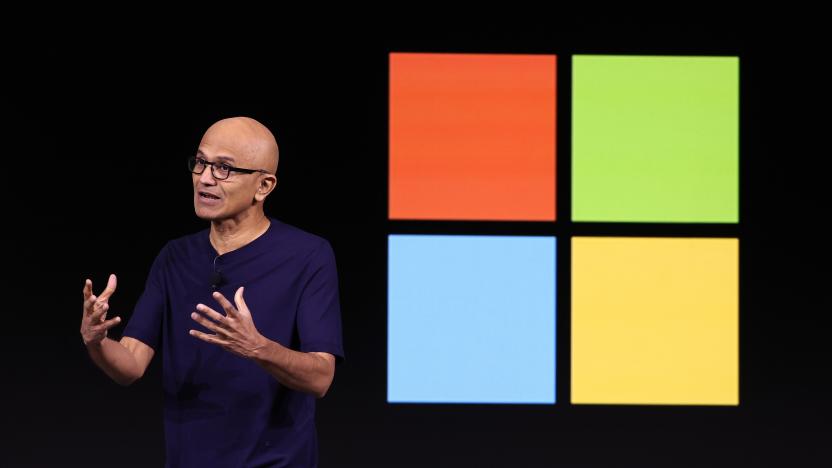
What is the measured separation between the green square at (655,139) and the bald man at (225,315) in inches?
71.7

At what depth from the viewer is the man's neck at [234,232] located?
1932 millimetres

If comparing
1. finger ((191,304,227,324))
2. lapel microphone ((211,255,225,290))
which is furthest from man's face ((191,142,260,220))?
finger ((191,304,227,324))

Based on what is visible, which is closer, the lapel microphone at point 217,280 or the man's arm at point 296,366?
the man's arm at point 296,366

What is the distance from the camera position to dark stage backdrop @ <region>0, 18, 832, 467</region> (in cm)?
351

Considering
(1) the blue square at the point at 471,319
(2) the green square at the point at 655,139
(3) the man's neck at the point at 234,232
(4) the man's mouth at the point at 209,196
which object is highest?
(2) the green square at the point at 655,139

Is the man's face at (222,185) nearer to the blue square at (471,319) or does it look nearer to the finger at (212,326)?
the finger at (212,326)

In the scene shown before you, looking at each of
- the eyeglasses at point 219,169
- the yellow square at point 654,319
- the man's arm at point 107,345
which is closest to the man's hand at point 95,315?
the man's arm at point 107,345

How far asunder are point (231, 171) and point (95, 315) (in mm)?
368

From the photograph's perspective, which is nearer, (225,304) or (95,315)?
(225,304)

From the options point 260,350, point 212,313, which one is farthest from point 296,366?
point 212,313

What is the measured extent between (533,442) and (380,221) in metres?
0.96

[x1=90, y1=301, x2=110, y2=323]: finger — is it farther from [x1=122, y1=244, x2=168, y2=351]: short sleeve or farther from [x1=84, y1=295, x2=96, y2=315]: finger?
[x1=122, y1=244, x2=168, y2=351]: short sleeve

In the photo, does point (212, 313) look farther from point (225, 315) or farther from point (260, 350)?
point (225, 315)

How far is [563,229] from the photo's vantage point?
353cm
